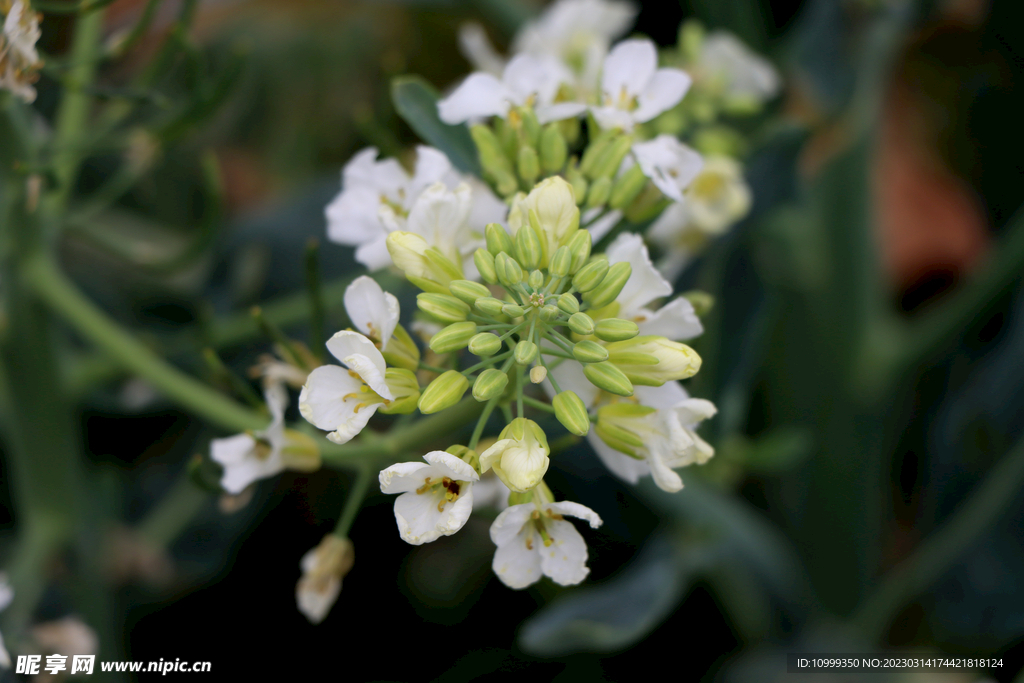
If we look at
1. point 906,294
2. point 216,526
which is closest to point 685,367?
point 216,526

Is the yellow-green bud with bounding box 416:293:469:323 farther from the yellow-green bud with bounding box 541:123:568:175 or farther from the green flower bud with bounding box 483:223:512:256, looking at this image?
the yellow-green bud with bounding box 541:123:568:175

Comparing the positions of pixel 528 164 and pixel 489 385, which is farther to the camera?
pixel 528 164

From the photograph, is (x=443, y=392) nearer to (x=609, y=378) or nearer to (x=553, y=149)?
(x=609, y=378)

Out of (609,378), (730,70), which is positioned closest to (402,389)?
(609,378)

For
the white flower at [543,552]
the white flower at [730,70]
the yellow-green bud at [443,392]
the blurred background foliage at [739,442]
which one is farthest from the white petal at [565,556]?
the white flower at [730,70]

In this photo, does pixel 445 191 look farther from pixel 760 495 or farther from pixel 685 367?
pixel 760 495

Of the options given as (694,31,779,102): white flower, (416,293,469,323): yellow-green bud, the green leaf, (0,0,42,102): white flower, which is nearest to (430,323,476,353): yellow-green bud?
(416,293,469,323): yellow-green bud
